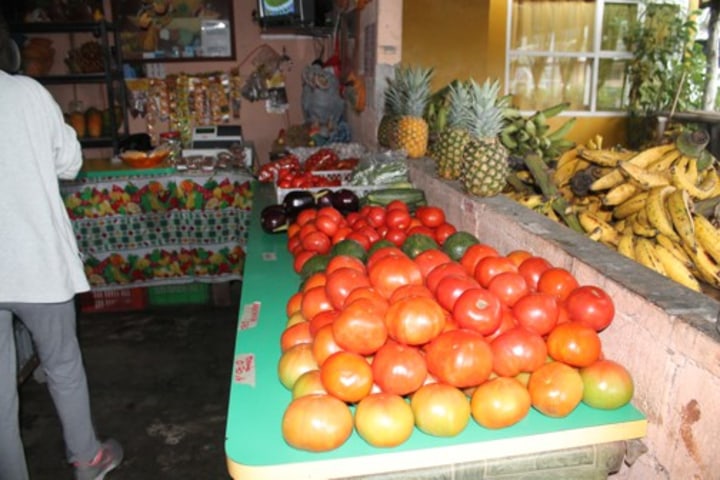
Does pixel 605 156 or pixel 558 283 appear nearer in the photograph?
pixel 558 283

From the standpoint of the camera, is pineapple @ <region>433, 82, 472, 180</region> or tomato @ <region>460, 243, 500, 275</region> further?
pineapple @ <region>433, 82, 472, 180</region>

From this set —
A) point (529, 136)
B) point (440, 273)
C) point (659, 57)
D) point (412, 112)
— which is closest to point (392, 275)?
point (440, 273)

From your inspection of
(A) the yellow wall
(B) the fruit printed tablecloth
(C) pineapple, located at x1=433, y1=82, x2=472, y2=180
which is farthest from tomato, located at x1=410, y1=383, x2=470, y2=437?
(B) the fruit printed tablecloth

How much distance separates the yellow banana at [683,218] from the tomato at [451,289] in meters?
0.79

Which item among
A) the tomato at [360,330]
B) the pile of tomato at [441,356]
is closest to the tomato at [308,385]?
the pile of tomato at [441,356]

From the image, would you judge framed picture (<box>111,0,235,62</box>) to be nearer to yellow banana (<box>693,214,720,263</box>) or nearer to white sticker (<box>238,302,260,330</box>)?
white sticker (<box>238,302,260,330</box>)

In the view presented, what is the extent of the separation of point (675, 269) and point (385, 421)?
119cm

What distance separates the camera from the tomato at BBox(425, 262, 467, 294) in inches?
67.9

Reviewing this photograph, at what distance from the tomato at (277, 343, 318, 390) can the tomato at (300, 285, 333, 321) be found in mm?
197

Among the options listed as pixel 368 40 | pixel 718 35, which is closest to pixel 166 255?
pixel 368 40

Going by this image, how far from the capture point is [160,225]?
506 centimetres

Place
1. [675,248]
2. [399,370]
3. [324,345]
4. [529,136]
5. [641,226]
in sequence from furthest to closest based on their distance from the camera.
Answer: [529,136], [641,226], [675,248], [324,345], [399,370]

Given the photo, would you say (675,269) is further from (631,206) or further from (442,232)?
(442,232)

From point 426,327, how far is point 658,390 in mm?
620
